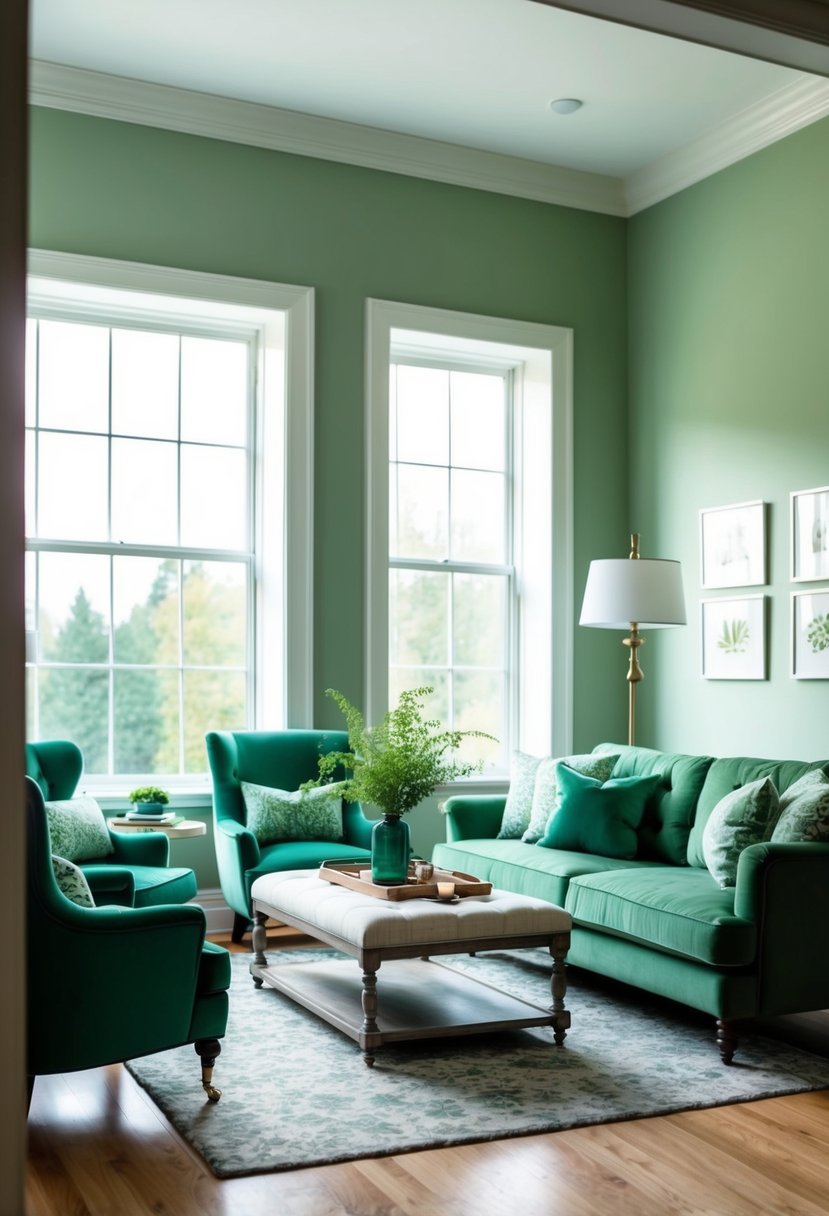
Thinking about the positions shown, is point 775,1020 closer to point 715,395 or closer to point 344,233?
point 715,395

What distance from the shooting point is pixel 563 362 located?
279 inches

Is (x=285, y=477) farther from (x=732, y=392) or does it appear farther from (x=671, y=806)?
(x=671, y=806)

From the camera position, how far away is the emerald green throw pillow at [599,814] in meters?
5.31

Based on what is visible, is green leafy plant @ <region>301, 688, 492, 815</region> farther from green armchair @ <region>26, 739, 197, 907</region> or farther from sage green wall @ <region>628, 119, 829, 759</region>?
sage green wall @ <region>628, 119, 829, 759</region>

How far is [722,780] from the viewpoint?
Result: 202 inches

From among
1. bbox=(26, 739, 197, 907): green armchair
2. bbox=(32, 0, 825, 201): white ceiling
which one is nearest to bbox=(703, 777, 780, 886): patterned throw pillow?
bbox=(26, 739, 197, 907): green armchair

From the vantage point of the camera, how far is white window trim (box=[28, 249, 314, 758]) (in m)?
6.25

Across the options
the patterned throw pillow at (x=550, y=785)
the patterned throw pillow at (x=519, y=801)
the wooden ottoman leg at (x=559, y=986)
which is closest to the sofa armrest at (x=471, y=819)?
the patterned throw pillow at (x=519, y=801)

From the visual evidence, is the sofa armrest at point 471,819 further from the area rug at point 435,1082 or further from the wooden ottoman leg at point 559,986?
the wooden ottoman leg at point 559,986

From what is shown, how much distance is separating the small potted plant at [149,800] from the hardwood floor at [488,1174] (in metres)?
1.94

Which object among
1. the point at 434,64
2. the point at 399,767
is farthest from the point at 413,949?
the point at 434,64

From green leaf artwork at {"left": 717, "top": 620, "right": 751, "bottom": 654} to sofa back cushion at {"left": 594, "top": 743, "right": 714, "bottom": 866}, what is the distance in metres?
0.92

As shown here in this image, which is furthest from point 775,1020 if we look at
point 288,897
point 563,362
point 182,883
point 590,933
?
point 563,362

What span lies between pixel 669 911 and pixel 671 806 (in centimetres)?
117
